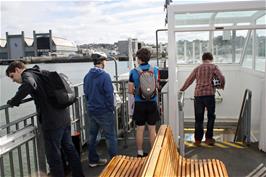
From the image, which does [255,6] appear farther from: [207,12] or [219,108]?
[219,108]

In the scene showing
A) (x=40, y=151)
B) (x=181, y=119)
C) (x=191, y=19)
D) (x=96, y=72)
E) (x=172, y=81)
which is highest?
(x=191, y=19)

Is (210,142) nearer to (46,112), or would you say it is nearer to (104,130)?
(104,130)

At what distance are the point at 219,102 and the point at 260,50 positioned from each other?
74.9 inches

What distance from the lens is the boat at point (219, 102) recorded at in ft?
13.7

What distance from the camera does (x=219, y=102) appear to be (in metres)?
7.72

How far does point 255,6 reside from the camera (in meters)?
4.93

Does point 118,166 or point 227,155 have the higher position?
point 118,166

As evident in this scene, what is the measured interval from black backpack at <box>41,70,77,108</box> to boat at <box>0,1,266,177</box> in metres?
0.27

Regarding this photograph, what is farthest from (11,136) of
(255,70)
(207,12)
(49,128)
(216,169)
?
(255,70)

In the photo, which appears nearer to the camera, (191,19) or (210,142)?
(191,19)

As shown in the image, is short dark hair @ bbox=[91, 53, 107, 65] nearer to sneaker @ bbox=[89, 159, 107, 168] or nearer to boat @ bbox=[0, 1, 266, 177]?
boat @ bbox=[0, 1, 266, 177]

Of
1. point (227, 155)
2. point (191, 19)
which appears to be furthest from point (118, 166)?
point (191, 19)

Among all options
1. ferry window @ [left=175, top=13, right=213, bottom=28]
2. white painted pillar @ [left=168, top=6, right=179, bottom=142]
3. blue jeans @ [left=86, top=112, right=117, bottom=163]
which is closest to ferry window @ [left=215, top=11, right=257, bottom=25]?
ferry window @ [left=175, top=13, right=213, bottom=28]

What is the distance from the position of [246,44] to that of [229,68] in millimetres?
728
